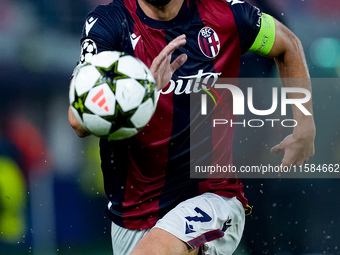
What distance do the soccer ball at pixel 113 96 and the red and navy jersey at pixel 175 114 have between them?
674 mm

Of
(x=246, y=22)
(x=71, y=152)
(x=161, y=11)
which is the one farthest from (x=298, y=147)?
(x=71, y=152)

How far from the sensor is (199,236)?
3242 millimetres

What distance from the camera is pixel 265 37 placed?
12.4 feet

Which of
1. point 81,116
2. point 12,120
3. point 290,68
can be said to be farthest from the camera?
point 12,120

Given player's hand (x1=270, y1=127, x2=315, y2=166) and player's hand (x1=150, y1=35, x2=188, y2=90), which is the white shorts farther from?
player's hand (x1=150, y1=35, x2=188, y2=90)

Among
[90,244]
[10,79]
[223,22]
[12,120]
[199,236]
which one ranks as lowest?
[90,244]

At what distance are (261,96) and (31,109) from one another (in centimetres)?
174

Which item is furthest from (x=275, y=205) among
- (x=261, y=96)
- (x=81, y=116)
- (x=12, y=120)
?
(x=81, y=116)

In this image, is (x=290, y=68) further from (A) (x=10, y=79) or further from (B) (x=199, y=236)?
(A) (x=10, y=79)

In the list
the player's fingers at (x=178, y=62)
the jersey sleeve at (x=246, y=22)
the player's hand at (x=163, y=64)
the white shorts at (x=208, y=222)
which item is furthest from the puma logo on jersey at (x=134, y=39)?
the white shorts at (x=208, y=222)

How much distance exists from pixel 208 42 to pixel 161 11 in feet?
1.02

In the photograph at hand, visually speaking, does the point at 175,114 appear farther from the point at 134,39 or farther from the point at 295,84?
the point at 295,84

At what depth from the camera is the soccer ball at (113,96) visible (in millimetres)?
2664

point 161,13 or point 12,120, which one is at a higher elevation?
point 161,13
